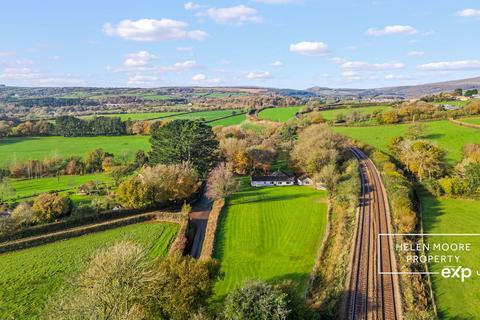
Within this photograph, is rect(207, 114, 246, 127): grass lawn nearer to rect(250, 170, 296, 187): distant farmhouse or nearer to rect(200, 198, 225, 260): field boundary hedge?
rect(250, 170, 296, 187): distant farmhouse

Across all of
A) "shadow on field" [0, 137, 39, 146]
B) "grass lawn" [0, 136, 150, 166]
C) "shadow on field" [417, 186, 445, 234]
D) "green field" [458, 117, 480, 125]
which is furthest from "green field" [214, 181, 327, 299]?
"shadow on field" [0, 137, 39, 146]

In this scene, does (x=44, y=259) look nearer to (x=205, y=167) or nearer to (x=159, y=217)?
(x=159, y=217)

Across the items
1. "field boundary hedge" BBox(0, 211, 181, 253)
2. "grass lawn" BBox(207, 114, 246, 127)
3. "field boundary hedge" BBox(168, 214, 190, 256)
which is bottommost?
"field boundary hedge" BBox(0, 211, 181, 253)

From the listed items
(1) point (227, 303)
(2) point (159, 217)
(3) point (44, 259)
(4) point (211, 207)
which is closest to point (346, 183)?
(4) point (211, 207)

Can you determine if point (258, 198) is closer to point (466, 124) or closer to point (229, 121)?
point (466, 124)

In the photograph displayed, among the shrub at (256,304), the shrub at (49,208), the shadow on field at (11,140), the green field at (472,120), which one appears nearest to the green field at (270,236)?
the shrub at (256,304)

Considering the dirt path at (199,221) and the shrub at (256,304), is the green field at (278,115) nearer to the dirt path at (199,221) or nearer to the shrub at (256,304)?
the dirt path at (199,221)
